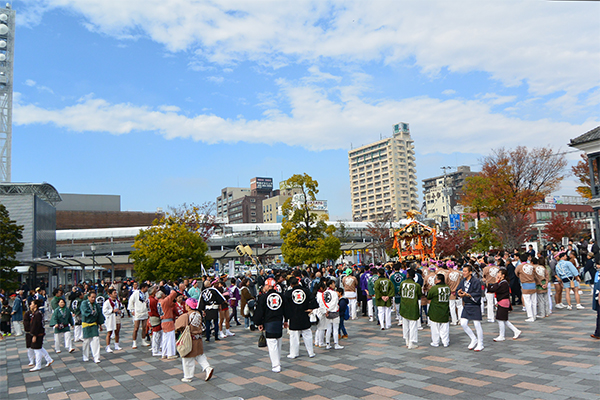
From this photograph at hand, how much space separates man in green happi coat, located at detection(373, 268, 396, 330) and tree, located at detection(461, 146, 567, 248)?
81.0ft

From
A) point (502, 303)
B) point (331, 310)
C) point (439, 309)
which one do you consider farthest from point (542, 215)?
point (331, 310)

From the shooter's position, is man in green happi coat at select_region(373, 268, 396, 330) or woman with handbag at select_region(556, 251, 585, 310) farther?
woman with handbag at select_region(556, 251, 585, 310)

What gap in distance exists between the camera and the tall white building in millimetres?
45688

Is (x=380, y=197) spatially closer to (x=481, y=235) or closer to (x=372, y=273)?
(x=481, y=235)

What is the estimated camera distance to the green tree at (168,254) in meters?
26.9

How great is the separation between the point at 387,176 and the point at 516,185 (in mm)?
104241

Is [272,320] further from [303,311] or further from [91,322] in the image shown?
[91,322]

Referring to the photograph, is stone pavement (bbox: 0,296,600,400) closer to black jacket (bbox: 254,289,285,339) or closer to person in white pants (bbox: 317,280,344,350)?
person in white pants (bbox: 317,280,344,350)

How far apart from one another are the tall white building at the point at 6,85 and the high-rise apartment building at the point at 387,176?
100 m

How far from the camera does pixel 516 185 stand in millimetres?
35000

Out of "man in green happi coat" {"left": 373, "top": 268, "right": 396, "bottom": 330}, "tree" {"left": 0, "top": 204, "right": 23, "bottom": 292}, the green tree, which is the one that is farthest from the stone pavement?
"tree" {"left": 0, "top": 204, "right": 23, "bottom": 292}

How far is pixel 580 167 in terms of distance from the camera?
33438 millimetres

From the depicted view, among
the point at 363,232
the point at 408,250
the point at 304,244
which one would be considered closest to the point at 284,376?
the point at 408,250

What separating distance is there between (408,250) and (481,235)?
18081 millimetres
